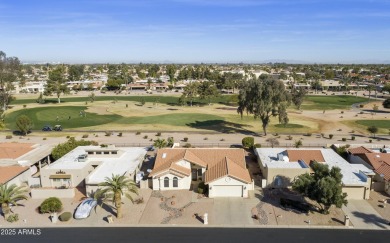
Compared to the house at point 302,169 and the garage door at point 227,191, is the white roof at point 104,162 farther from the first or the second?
the house at point 302,169

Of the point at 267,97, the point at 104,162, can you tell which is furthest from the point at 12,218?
the point at 267,97

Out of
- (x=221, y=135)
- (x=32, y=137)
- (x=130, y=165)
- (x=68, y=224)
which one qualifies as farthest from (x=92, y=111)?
(x=68, y=224)

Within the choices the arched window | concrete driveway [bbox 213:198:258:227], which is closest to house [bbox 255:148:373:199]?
concrete driveway [bbox 213:198:258:227]

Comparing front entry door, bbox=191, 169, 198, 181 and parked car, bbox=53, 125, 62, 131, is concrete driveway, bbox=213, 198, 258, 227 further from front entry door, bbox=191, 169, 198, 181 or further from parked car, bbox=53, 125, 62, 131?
parked car, bbox=53, 125, 62, 131

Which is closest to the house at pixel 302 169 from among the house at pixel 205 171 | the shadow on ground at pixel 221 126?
the house at pixel 205 171

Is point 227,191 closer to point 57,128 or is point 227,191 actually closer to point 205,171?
point 205,171

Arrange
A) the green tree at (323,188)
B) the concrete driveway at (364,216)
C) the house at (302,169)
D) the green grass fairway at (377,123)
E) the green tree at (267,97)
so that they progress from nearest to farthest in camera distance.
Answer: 1. the concrete driveway at (364,216)
2. the green tree at (323,188)
3. the house at (302,169)
4. the green tree at (267,97)
5. the green grass fairway at (377,123)
